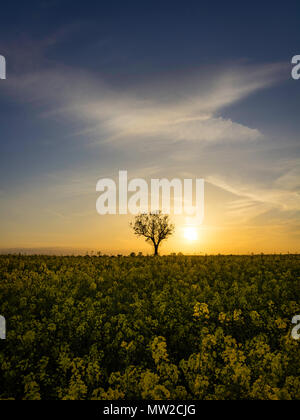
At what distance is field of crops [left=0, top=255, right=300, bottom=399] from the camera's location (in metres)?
7.01

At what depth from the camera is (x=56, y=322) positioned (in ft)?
36.0

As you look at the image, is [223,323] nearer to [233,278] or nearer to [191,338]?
[191,338]

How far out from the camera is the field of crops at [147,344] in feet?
23.0

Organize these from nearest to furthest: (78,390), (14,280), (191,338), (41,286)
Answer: (78,390) → (191,338) → (41,286) → (14,280)

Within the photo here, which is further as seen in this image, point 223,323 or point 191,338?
point 223,323

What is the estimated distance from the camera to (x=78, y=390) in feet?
22.3

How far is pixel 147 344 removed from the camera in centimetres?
976

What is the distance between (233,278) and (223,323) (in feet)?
26.2

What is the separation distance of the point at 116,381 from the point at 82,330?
313 cm
